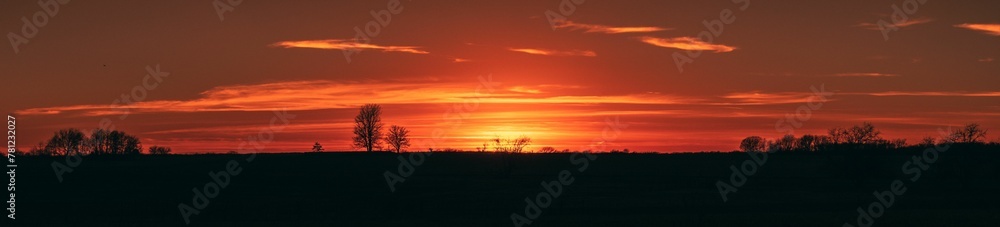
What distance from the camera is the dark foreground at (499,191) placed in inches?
2450

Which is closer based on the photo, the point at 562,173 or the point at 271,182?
the point at 271,182

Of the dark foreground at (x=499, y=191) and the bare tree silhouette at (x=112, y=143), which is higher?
the bare tree silhouette at (x=112, y=143)

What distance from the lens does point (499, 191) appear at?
91250 millimetres

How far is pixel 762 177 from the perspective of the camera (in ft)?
361

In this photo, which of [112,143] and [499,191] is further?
[112,143]

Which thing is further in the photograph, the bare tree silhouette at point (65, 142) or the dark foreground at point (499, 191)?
the bare tree silhouette at point (65, 142)

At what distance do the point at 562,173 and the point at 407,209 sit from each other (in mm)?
47190

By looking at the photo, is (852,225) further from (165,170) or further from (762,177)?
(165,170)

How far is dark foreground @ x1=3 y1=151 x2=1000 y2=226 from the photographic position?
204ft

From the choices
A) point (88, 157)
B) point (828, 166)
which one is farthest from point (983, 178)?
point (88, 157)

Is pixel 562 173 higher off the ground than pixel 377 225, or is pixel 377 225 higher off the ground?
pixel 562 173

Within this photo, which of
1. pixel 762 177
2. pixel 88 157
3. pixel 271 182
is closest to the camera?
pixel 271 182

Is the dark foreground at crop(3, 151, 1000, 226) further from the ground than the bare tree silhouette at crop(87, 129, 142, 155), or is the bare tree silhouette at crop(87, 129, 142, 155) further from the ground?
the bare tree silhouette at crop(87, 129, 142, 155)

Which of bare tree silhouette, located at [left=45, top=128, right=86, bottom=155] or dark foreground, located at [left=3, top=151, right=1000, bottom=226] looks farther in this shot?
bare tree silhouette, located at [left=45, top=128, right=86, bottom=155]
